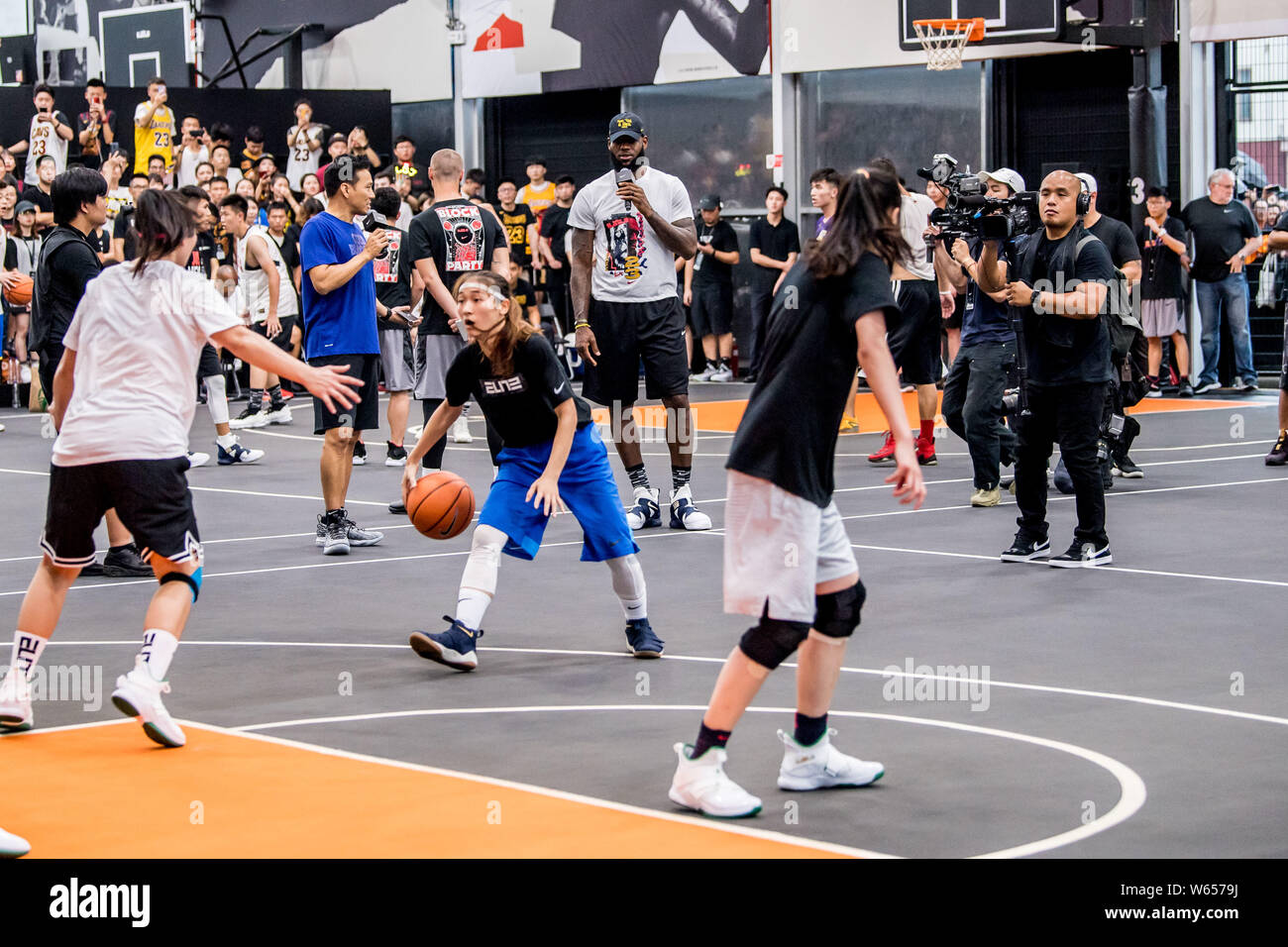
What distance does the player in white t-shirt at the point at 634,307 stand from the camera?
37.8ft

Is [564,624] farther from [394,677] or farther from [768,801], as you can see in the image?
[768,801]

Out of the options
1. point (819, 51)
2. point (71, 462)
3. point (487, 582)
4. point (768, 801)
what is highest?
point (819, 51)

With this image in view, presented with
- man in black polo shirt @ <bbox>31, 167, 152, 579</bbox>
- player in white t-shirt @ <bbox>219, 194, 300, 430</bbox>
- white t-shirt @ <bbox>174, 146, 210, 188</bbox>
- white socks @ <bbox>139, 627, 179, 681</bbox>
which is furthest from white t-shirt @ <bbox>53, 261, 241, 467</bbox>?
white t-shirt @ <bbox>174, 146, 210, 188</bbox>

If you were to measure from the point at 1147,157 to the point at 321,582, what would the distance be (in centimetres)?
1299

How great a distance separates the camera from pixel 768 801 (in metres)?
5.66

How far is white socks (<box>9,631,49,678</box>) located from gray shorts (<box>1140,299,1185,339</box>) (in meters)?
15.9

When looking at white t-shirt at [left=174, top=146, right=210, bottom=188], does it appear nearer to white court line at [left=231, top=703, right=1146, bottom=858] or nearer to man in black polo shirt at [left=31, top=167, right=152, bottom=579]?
man in black polo shirt at [left=31, top=167, right=152, bottom=579]

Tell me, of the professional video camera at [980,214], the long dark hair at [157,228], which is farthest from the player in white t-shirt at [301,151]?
the long dark hair at [157,228]

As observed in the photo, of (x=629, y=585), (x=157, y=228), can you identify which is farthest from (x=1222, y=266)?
(x=157, y=228)

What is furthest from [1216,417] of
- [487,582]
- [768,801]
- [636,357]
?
[768,801]

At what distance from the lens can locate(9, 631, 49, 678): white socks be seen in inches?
263

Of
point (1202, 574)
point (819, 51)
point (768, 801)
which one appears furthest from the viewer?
point (819, 51)

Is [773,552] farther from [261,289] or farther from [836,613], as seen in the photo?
[261,289]

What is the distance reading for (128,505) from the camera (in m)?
6.42
